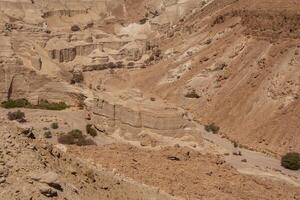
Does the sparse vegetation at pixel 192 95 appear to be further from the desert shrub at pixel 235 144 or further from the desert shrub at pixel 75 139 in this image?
the desert shrub at pixel 75 139

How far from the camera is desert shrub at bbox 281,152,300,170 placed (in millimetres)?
28475

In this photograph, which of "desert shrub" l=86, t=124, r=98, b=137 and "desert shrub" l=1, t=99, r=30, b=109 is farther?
"desert shrub" l=1, t=99, r=30, b=109

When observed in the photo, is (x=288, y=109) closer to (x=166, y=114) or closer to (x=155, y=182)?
(x=166, y=114)

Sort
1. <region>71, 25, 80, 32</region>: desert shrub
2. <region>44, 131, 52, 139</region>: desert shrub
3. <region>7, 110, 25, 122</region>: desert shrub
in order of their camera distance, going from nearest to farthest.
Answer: <region>44, 131, 52, 139</region>: desert shrub, <region>7, 110, 25, 122</region>: desert shrub, <region>71, 25, 80, 32</region>: desert shrub

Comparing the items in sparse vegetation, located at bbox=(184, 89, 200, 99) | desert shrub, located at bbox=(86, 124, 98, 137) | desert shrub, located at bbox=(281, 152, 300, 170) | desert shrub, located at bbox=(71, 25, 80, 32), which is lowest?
desert shrub, located at bbox=(281, 152, 300, 170)

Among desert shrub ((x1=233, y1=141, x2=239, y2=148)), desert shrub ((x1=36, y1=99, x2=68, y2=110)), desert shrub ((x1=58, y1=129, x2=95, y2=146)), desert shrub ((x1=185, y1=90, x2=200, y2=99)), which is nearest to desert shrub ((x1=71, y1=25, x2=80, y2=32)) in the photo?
desert shrub ((x1=185, y1=90, x2=200, y2=99))

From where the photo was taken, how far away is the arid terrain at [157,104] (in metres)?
15.5

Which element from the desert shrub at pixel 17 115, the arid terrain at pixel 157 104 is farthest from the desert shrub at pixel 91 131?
the desert shrub at pixel 17 115

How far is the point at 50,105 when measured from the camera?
30.0 metres

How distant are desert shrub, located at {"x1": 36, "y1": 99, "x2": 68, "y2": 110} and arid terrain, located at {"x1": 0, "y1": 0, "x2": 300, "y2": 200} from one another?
0.40 feet

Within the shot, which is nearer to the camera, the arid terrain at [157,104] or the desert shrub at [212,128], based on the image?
the arid terrain at [157,104]

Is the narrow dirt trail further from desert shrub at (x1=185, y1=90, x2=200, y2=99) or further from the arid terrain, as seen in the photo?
desert shrub at (x1=185, y1=90, x2=200, y2=99)

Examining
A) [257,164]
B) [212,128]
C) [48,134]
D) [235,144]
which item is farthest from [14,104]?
[212,128]

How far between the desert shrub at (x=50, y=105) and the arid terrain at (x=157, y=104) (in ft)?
0.40
